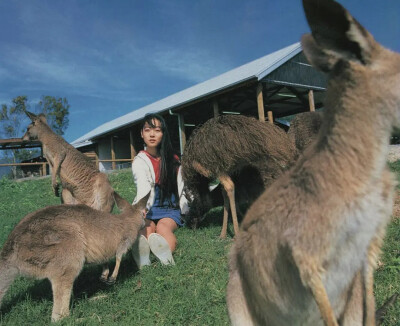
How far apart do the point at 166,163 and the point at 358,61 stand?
4336mm

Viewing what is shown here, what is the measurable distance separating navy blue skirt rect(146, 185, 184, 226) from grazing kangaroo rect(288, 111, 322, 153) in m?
2.15

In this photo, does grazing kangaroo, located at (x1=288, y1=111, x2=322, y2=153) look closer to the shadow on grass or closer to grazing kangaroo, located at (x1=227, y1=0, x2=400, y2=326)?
the shadow on grass

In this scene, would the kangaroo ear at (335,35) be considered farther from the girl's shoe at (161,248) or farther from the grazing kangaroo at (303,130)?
the grazing kangaroo at (303,130)

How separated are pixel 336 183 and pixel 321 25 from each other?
1.80 feet

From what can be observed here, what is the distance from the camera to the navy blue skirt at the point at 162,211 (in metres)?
5.42

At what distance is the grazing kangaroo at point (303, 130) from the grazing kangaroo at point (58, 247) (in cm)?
287

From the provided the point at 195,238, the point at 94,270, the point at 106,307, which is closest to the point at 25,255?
the point at 106,307

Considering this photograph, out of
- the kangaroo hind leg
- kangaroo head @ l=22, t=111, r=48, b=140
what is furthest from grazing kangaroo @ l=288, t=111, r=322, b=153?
kangaroo head @ l=22, t=111, r=48, b=140

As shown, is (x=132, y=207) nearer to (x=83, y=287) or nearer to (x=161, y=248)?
(x=161, y=248)

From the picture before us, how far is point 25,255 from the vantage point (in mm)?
3199

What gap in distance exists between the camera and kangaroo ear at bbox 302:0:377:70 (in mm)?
1128

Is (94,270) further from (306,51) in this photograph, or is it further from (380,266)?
(306,51)

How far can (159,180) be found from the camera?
5328 millimetres

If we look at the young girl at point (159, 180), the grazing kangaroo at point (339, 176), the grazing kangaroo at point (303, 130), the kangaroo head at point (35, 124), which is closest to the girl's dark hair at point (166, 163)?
the young girl at point (159, 180)
